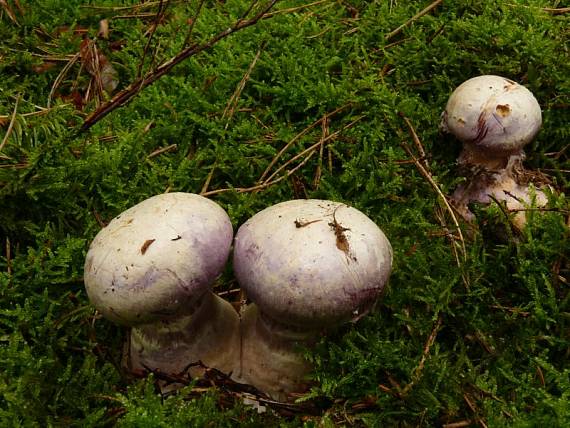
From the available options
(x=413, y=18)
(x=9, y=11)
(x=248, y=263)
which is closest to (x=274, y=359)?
(x=248, y=263)

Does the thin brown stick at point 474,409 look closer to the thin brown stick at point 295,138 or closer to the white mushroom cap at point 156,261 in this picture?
the white mushroom cap at point 156,261

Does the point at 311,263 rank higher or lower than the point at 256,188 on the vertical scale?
higher

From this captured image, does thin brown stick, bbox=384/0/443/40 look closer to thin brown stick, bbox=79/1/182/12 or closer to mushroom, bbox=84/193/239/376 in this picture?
thin brown stick, bbox=79/1/182/12

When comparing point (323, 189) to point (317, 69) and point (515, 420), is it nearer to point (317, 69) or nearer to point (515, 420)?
point (317, 69)

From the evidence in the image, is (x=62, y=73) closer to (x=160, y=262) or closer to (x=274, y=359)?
(x=160, y=262)

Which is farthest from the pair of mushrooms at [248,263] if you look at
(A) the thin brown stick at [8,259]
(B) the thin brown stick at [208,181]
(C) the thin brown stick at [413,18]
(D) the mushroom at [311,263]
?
(C) the thin brown stick at [413,18]

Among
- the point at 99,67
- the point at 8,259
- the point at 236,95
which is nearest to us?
the point at 8,259
